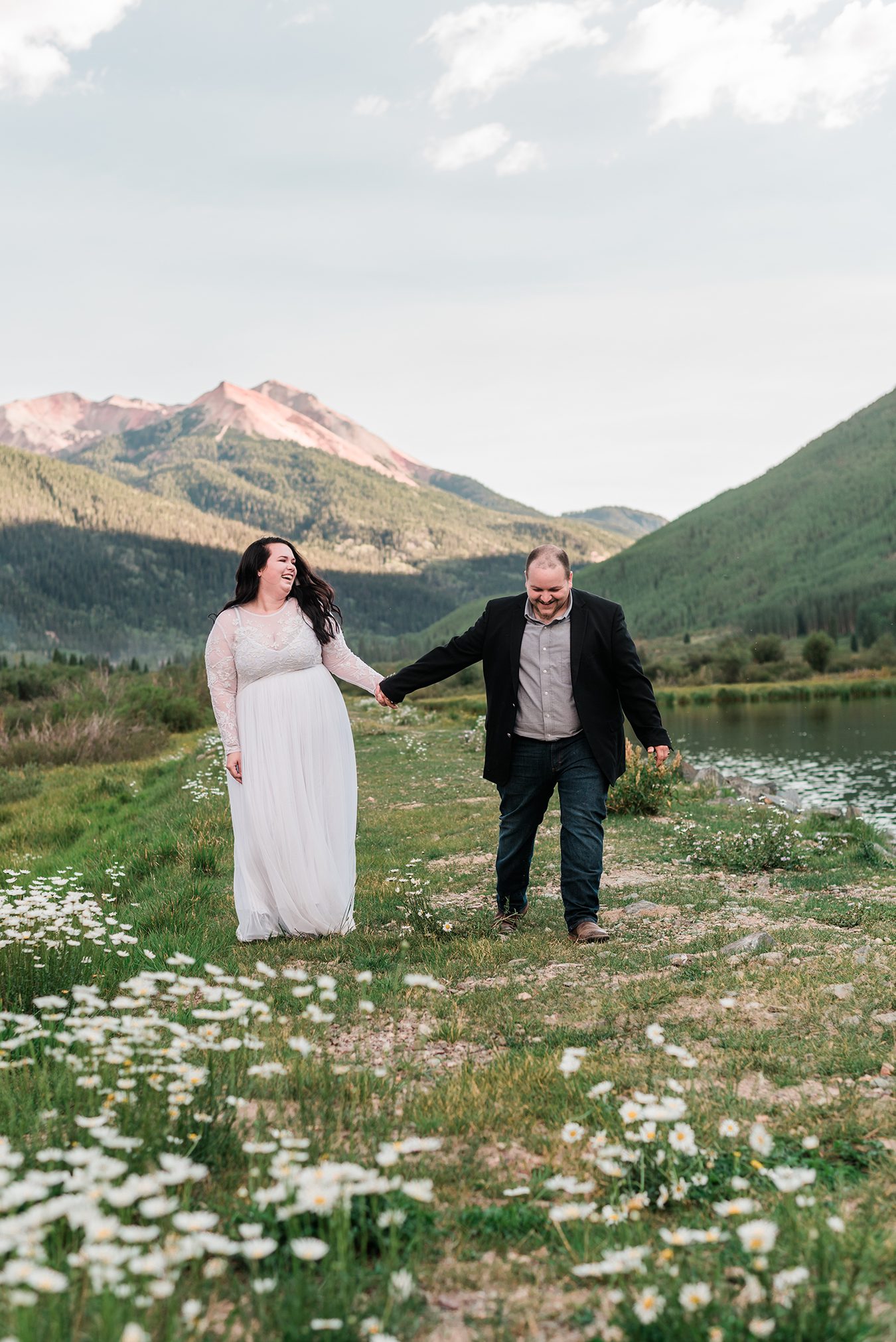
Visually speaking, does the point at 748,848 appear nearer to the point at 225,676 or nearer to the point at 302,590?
the point at 302,590

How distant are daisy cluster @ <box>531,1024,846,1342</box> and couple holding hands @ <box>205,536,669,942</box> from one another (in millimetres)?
3399

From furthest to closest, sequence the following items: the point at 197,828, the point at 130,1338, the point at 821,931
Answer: the point at 197,828 → the point at 821,931 → the point at 130,1338

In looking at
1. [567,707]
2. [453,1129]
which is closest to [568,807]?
[567,707]

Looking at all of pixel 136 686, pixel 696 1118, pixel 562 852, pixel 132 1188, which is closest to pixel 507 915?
pixel 562 852

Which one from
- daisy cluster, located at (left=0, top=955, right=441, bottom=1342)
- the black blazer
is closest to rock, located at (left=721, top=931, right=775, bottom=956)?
the black blazer

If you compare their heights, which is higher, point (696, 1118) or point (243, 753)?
point (243, 753)

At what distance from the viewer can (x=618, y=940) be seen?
22.1 feet

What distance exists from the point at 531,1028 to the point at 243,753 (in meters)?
3.44

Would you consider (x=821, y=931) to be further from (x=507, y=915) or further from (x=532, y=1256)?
(x=532, y=1256)

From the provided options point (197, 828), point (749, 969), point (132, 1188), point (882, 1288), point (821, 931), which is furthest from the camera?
point (197, 828)

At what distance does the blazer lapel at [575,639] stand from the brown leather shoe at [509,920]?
180 cm

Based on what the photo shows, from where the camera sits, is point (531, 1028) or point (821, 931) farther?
point (821, 931)

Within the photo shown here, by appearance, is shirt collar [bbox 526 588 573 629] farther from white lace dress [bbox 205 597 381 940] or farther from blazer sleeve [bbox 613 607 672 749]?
white lace dress [bbox 205 597 381 940]

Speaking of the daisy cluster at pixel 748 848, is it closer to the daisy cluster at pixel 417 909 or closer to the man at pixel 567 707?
the daisy cluster at pixel 417 909
